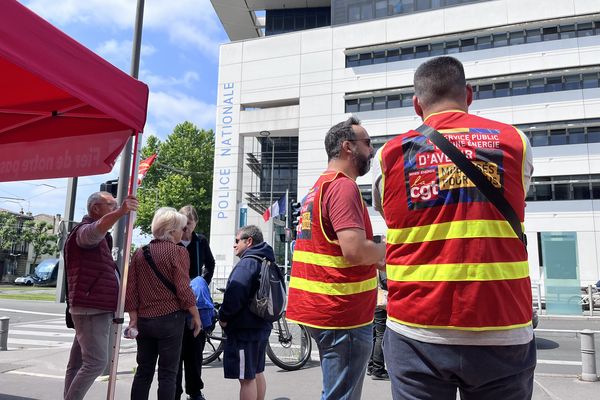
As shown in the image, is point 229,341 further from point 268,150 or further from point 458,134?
point 268,150

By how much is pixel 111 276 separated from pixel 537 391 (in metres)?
5.16

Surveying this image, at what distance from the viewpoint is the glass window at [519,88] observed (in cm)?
2853

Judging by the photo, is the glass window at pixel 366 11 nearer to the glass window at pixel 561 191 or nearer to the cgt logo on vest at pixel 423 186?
the glass window at pixel 561 191

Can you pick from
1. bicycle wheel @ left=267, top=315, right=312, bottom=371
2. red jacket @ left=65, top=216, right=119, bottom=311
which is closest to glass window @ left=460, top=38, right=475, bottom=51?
bicycle wheel @ left=267, top=315, right=312, bottom=371

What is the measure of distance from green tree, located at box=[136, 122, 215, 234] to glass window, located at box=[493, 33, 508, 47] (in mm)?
28181

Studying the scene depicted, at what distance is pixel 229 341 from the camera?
4152mm

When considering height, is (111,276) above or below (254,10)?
below

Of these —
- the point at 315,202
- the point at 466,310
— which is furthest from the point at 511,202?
the point at 315,202

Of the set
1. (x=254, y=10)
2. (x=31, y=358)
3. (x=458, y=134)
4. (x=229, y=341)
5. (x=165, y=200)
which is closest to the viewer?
(x=458, y=134)

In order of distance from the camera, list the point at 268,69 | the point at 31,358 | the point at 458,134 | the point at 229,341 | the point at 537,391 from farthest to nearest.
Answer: the point at 268,69, the point at 31,358, the point at 537,391, the point at 229,341, the point at 458,134

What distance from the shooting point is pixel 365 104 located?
106 ft

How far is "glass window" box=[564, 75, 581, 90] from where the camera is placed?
27.3 meters

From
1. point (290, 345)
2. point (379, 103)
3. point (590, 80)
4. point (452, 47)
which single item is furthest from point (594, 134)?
point (290, 345)

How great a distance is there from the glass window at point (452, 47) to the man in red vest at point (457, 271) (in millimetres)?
31727
